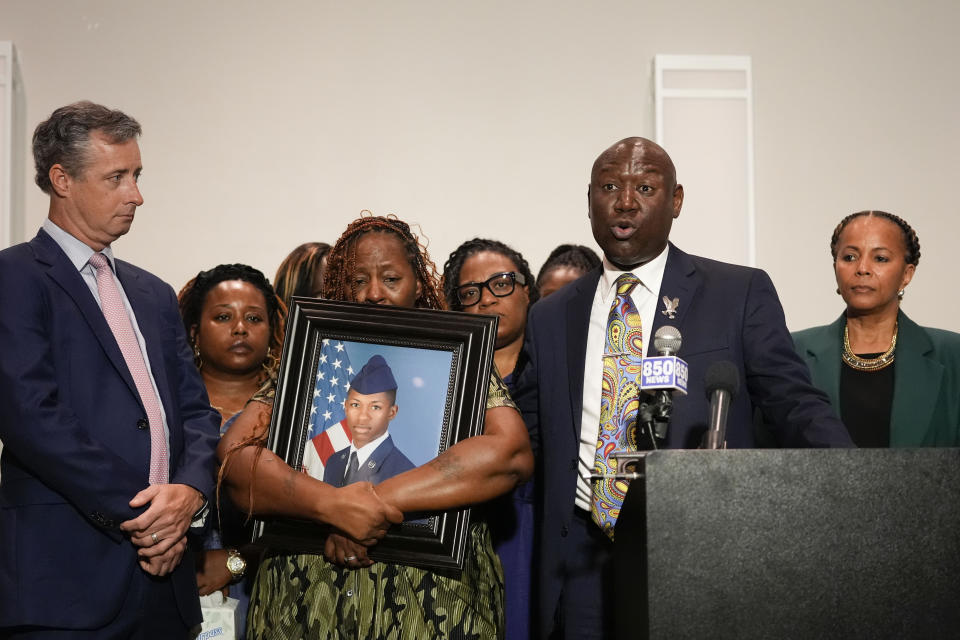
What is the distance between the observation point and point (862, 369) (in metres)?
3.95

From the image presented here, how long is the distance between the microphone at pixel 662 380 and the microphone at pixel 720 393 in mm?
60

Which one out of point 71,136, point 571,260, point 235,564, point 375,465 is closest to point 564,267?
point 571,260

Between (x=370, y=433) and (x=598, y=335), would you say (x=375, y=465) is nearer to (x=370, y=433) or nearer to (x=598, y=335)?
(x=370, y=433)

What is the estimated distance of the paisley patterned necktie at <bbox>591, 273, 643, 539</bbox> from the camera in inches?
115

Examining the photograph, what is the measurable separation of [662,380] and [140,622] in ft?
5.50

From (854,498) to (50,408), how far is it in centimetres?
199

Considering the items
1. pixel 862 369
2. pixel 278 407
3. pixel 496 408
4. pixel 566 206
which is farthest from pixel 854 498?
pixel 566 206

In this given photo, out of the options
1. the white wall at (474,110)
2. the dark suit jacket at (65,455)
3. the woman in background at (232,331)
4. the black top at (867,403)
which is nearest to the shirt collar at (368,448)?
the dark suit jacket at (65,455)

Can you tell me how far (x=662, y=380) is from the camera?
2068 mm

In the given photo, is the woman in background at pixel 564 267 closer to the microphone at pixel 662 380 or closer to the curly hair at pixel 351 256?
the curly hair at pixel 351 256

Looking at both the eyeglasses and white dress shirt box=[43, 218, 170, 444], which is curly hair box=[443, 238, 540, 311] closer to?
the eyeglasses

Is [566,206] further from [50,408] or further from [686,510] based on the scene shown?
[686,510]

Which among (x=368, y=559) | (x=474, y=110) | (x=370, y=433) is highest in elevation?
(x=474, y=110)

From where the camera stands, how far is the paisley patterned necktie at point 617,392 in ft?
9.58
